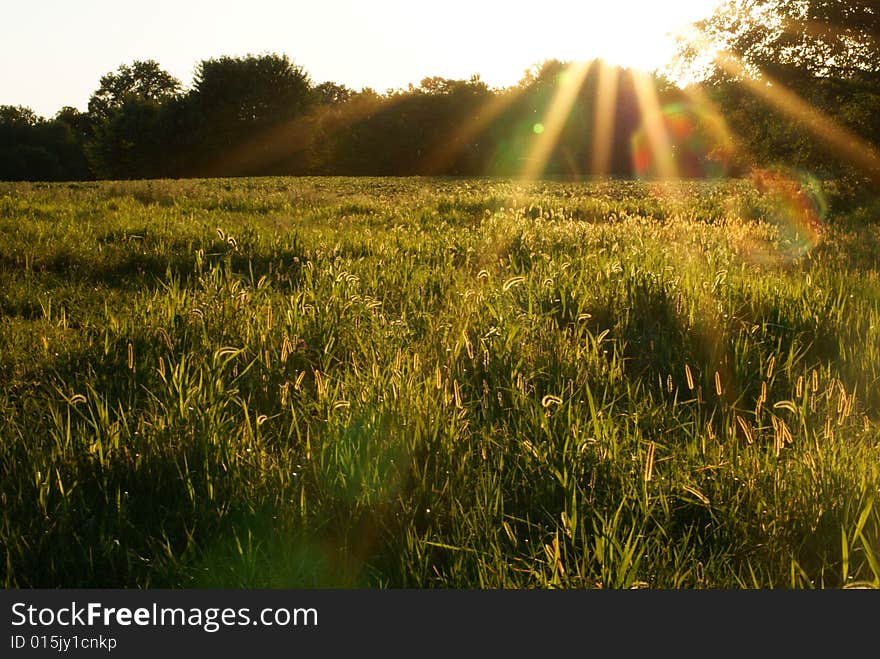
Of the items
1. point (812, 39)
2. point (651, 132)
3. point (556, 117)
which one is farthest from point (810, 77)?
point (556, 117)

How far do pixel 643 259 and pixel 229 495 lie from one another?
4.70 m

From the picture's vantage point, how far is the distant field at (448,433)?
2.18 m

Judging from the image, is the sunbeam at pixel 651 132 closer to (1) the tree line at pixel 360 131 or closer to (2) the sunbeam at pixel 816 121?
(1) the tree line at pixel 360 131

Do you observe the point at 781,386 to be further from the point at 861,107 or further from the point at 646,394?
the point at 861,107

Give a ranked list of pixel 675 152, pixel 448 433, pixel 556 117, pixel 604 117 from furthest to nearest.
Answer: pixel 556 117
pixel 604 117
pixel 675 152
pixel 448 433

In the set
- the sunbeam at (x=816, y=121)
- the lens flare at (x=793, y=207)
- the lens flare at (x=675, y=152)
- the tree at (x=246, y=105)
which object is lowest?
the lens flare at (x=793, y=207)

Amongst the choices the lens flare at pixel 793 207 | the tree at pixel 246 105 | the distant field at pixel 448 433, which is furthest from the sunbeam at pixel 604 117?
the distant field at pixel 448 433

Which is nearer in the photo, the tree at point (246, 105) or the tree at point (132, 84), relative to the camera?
the tree at point (246, 105)

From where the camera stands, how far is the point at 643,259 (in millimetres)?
6262

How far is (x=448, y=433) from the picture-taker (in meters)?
2.75

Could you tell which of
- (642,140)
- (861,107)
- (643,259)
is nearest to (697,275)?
(643,259)

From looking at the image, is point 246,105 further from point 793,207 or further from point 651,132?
point 793,207

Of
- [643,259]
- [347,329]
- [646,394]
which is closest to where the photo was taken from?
[646,394]

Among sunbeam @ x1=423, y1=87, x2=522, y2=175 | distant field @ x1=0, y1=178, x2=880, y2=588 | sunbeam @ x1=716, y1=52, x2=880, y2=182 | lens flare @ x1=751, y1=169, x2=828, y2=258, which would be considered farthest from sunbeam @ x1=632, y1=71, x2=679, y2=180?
distant field @ x1=0, y1=178, x2=880, y2=588
